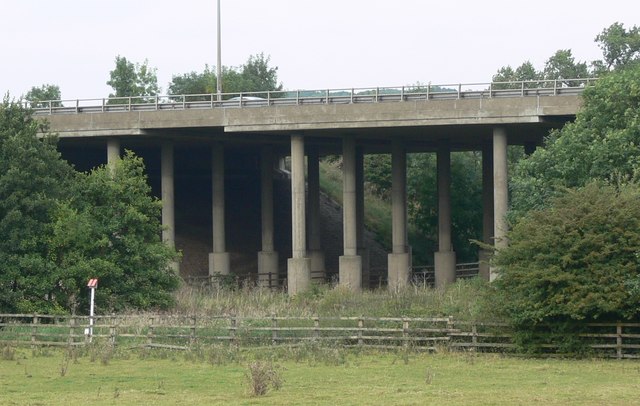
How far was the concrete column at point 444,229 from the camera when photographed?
80250 mm

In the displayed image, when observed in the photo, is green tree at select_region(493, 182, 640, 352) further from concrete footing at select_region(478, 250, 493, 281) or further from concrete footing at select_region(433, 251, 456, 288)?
concrete footing at select_region(433, 251, 456, 288)

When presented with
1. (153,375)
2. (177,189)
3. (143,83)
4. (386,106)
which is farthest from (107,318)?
(143,83)

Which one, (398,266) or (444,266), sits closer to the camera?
(398,266)

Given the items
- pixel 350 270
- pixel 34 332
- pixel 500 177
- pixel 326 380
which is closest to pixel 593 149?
pixel 500 177

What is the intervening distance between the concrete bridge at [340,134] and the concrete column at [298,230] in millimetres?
54

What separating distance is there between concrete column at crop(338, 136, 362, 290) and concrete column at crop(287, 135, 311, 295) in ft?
7.83

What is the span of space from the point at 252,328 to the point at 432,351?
20.3 feet

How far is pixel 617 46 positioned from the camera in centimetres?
13975

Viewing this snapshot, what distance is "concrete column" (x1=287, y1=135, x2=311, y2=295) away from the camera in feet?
235

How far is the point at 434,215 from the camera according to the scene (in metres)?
98.9

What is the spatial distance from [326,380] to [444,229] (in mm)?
47645

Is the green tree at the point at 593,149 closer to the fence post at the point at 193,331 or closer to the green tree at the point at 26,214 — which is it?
the fence post at the point at 193,331

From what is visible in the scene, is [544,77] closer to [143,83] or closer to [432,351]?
[143,83]

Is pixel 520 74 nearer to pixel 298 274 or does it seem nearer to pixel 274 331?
pixel 298 274
